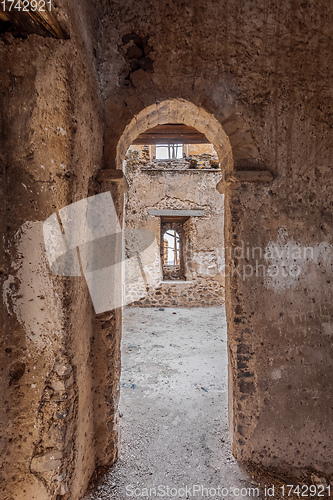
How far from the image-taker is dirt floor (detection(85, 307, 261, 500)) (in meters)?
1.86

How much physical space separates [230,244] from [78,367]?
1448mm

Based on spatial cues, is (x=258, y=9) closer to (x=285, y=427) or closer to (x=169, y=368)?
(x=285, y=427)

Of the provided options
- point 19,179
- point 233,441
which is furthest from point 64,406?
point 233,441

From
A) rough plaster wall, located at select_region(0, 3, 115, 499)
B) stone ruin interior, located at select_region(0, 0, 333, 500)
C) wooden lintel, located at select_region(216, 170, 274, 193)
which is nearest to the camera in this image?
rough plaster wall, located at select_region(0, 3, 115, 499)

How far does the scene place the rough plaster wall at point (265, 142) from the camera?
1995 mm

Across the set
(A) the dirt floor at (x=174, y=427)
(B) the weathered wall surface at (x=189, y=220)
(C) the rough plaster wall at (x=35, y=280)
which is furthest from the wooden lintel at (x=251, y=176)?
(B) the weathered wall surface at (x=189, y=220)

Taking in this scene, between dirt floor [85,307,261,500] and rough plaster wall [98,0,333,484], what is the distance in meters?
0.28

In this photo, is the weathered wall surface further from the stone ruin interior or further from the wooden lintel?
the wooden lintel

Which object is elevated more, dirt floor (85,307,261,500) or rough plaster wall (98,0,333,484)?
rough plaster wall (98,0,333,484)

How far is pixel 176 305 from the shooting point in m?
7.17

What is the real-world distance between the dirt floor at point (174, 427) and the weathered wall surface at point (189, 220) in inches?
101

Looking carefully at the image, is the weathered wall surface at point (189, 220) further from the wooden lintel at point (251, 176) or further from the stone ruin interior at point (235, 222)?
the wooden lintel at point (251, 176)

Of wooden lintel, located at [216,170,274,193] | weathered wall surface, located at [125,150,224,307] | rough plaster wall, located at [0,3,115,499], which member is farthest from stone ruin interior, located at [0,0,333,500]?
weathered wall surface, located at [125,150,224,307]

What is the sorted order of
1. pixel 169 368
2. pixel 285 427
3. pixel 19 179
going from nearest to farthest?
1. pixel 19 179
2. pixel 285 427
3. pixel 169 368
